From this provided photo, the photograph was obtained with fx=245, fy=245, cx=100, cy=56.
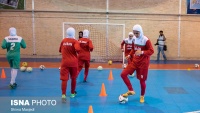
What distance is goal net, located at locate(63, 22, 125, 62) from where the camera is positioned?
17250 mm

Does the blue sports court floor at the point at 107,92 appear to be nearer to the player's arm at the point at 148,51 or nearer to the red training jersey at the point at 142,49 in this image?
the red training jersey at the point at 142,49

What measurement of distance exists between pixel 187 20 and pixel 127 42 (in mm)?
9574

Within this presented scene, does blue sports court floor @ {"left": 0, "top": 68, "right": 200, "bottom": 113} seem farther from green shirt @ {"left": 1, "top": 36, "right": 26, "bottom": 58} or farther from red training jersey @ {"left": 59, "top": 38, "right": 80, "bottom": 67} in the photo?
green shirt @ {"left": 1, "top": 36, "right": 26, "bottom": 58}

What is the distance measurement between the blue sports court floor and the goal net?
545 cm

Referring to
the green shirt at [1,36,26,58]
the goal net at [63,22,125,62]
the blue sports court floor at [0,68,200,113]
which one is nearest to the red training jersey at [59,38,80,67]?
the blue sports court floor at [0,68,200,113]

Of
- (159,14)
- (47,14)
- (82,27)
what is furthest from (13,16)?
(159,14)

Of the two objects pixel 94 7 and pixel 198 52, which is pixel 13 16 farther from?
pixel 198 52

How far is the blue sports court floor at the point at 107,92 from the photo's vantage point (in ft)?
21.0

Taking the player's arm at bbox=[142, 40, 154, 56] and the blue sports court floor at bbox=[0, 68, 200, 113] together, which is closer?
the blue sports court floor at bbox=[0, 68, 200, 113]

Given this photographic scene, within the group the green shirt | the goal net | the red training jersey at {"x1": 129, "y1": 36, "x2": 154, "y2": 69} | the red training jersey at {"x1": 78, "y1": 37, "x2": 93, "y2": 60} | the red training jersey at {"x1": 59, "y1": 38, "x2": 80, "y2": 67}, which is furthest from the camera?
the goal net

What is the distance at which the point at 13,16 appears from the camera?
17.7m

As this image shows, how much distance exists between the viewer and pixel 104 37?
17.8 meters

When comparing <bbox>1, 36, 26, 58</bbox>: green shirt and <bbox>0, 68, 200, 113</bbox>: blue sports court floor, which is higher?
<bbox>1, 36, 26, 58</bbox>: green shirt

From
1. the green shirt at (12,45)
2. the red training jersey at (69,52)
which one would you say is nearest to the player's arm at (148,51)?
the red training jersey at (69,52)
